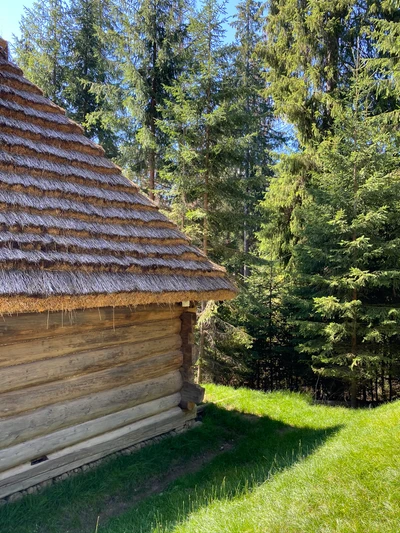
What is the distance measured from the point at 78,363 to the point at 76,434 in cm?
87

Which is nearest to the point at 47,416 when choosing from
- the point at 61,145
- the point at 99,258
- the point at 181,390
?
the point at 99,258

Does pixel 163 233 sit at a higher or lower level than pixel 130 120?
lower

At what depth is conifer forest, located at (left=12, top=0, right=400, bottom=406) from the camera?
29.1 feet

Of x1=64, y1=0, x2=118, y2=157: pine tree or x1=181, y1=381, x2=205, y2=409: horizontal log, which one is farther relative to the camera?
x1=64, y1=0, x2=118, y2=157: pine tree

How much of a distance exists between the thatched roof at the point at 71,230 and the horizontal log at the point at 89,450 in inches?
75.5

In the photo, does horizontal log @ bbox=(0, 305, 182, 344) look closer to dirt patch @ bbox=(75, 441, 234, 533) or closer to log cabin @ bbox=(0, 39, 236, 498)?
log cabin @ bbox=(0, 39, 236, 498)

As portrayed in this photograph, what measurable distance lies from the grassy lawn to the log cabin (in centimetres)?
39

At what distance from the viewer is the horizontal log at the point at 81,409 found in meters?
3.94

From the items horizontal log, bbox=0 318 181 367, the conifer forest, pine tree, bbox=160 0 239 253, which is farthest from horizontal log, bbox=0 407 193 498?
pine tree, bbox=160 0 239 253

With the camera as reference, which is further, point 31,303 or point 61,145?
point 61,145

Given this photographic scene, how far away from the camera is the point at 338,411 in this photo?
Result: 731 centimetres

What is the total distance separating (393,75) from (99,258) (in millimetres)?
9682

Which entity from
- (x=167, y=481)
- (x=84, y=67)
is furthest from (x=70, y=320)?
(x=84, y=67)

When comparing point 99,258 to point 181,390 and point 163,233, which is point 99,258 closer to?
point 163,233
